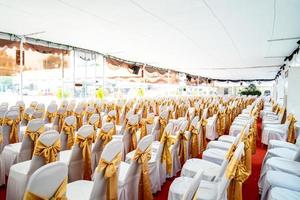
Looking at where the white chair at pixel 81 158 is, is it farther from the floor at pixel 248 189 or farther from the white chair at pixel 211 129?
the white chair at pixel 211 129

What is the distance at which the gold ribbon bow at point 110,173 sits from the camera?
6.66 feet

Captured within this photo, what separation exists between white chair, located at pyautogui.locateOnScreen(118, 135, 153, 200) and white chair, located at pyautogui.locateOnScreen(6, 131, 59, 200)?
0.85 metres

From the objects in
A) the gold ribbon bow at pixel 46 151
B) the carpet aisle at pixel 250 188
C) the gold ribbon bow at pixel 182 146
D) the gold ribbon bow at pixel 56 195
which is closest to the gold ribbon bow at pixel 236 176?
the carpet aisle at pixel 250 188

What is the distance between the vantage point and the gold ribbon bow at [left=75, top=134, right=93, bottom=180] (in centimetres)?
293

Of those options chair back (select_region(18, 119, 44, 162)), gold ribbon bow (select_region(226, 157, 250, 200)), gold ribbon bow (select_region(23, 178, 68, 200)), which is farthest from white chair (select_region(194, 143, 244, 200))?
chair back (select_region(18, 119, 44, 162))

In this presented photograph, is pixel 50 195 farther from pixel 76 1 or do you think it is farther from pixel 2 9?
pixel 2 9

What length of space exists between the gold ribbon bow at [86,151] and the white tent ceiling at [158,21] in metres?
2.28

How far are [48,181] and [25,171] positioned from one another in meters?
1.46

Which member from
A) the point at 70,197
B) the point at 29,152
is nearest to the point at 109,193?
the point at 70,197

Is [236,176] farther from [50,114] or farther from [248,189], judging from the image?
[50,114]

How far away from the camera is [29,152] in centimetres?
331

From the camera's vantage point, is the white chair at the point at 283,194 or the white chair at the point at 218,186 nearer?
the white chair at the point at 218,186

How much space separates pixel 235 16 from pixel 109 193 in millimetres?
3953

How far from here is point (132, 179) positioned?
256 centimetres
